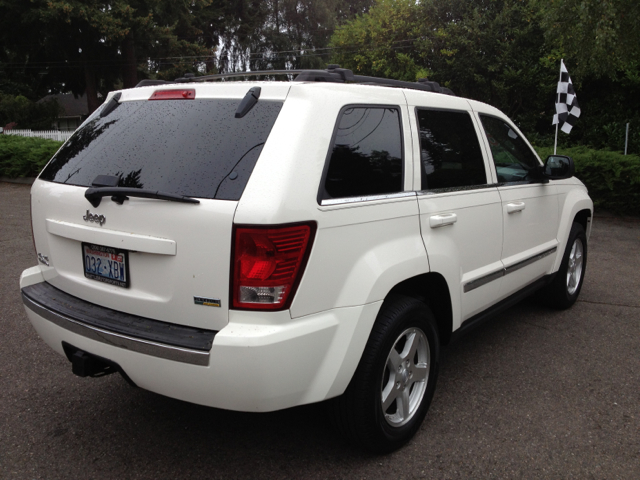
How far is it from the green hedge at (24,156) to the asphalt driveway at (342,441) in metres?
11.7

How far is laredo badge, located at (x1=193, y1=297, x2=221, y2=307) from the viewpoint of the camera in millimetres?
2297

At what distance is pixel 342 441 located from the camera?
2.97m

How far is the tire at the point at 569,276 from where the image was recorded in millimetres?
4930

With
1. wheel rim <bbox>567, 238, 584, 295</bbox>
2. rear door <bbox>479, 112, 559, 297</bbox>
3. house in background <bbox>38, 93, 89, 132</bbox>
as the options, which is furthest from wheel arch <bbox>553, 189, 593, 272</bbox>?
house in background <bbox>38, 93, 89, 132</bbox>

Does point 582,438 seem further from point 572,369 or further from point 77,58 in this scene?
point 77,58

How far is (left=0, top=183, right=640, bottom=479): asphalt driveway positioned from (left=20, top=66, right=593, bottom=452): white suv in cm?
30

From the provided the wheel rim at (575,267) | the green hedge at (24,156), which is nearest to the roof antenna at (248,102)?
the wheel rim at (575,267)

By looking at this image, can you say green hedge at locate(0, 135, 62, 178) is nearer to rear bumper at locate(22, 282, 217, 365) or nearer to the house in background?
rear bumper at locate(22, 282, 217, 365)

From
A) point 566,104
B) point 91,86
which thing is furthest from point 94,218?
point 91,86

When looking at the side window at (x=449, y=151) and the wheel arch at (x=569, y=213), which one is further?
the wheel arch at (x=569, y=213)

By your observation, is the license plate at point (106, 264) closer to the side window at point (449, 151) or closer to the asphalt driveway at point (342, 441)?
the asphalt driveway at point (342, 441)

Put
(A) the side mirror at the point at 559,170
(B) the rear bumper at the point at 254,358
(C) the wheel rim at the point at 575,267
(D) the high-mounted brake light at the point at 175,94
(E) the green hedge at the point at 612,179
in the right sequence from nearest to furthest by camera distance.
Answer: (B) the rear bumper at the point at 254,358
(D) the high-mounted brake light at the point at 175,94
(A) the side mirror at the point at 559,170
(C) the wheel rim at the point at 575,267
(E) the green hedge at the point at 612,179

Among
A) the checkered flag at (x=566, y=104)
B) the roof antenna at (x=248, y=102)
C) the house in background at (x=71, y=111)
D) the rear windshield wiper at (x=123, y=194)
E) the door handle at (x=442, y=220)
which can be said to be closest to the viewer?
the rear windshield wiper at (x=123, y=194)

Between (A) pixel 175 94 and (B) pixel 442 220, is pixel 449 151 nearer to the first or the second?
(B) pixel 442 220
